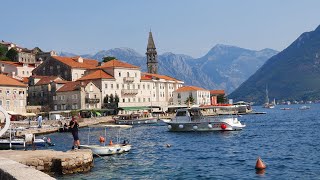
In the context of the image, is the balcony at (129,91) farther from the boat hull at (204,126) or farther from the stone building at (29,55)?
the boat hull at (204,126)

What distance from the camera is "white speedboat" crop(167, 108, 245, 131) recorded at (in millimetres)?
60688

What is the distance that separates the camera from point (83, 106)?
Result: 101 metres

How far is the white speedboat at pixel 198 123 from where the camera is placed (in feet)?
199

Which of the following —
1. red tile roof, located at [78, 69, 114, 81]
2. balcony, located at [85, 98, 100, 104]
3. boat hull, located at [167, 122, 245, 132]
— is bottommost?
boat hull, located at [167, 122, 245, 132]

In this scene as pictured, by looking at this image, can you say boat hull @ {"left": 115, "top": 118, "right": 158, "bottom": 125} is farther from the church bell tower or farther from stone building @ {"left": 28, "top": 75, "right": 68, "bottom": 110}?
the church bell tower

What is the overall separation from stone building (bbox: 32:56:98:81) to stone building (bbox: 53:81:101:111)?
10.5m

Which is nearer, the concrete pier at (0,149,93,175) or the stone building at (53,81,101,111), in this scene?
the concrete pier at (0,149,93,175)

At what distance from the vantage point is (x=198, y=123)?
61.4m

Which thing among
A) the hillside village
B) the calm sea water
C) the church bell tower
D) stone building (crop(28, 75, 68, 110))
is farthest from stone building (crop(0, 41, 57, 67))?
the calm sea water

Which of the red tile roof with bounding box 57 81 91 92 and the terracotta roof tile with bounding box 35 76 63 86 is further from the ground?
the terracotta roof tile with bounding box 35 76 63 86

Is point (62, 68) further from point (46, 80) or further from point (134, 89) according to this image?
point (134, 89)

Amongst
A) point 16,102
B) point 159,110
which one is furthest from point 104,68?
point 16,102

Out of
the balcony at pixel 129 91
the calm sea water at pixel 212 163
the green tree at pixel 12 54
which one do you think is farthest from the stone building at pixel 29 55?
the calm sea water at pixel 212 163

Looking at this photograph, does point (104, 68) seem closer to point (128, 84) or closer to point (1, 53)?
point (128, 84)
